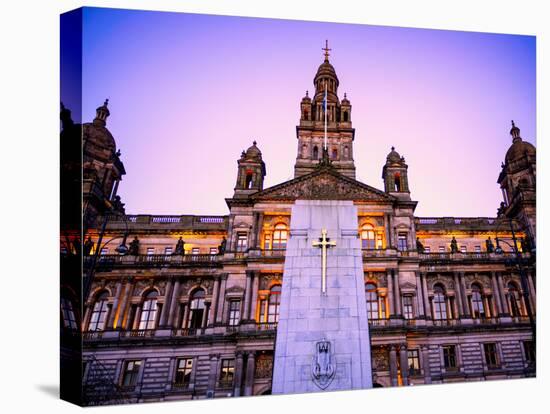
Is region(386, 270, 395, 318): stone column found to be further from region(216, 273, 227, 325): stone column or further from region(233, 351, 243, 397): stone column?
region(216, 273, 227, 325): stone column

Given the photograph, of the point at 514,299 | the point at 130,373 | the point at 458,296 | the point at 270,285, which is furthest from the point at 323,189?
the point at 130,373

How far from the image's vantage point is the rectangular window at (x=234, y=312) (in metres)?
25.7

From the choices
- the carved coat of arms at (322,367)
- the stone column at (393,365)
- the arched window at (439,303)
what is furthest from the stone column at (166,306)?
the arched window at (439,303)

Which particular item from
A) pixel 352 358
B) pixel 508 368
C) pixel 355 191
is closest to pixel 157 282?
pixel 355 191

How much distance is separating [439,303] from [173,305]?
15720 millimetres

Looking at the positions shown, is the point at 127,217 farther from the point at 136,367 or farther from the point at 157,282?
the point at 136,367

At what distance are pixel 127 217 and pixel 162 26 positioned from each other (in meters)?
15.2

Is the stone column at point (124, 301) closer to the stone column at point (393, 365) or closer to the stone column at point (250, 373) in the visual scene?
the stone column at point (250, 373)

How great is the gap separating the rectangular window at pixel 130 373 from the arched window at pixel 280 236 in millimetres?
9921

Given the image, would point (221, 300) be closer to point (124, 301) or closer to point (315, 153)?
point (124, 301)

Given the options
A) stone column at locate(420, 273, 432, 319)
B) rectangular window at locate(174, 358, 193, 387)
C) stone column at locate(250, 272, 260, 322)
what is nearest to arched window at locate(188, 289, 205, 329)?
rectangular window at locate(174, 358, 193, 387)

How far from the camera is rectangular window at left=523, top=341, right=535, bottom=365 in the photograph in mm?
22725

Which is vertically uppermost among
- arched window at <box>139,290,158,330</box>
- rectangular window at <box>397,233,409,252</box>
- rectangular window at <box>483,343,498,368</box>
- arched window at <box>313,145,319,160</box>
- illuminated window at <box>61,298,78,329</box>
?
arched window at <box>313,145,319,160</box>

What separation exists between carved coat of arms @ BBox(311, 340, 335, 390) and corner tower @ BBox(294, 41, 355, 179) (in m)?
22.6
